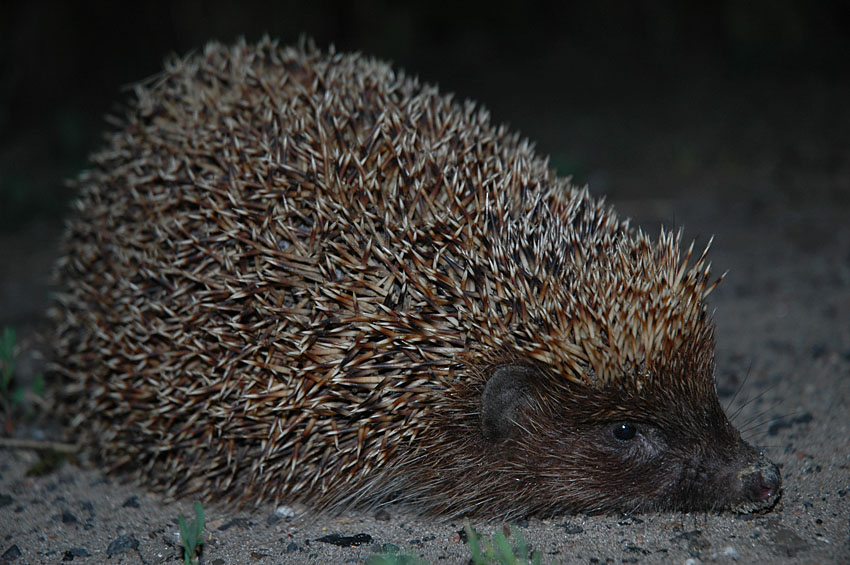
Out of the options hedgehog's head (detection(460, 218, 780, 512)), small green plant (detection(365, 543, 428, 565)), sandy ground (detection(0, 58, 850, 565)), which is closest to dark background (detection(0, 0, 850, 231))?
sandy ground (detection(0, 58, 850, 565))

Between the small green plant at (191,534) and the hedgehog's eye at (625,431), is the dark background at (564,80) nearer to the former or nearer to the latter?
the small green plant at (191,534)

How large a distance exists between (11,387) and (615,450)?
4.55 metres

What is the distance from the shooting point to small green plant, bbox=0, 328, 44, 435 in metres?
4.86

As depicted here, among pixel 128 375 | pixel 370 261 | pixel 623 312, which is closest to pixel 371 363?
pixel 370 261

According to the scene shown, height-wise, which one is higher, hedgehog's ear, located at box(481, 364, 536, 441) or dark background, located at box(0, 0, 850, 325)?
dark background, located at box(0, 0, 850, 325)

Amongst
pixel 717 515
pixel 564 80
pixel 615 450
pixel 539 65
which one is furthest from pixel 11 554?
pixel 539 65

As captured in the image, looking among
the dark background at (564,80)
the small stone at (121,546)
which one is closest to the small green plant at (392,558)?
the small stone at (121,546)

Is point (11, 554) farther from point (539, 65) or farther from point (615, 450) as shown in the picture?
point (539, 65)

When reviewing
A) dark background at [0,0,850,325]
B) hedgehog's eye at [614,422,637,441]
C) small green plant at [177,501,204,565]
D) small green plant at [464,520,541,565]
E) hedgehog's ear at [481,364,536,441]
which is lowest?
small green plant at [177,501,204,565]

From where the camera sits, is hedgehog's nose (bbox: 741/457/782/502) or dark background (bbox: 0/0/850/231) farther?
dark background (bbox: 0/0/850/231)

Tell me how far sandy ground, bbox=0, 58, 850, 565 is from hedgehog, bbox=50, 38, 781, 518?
133 millimetres

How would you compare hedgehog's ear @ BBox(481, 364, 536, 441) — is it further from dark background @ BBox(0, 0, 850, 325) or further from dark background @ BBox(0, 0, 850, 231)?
dark background @ BBox(0, 0, 850, 231)

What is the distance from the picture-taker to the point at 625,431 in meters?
3.65

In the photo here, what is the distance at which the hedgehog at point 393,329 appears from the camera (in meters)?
3.56
